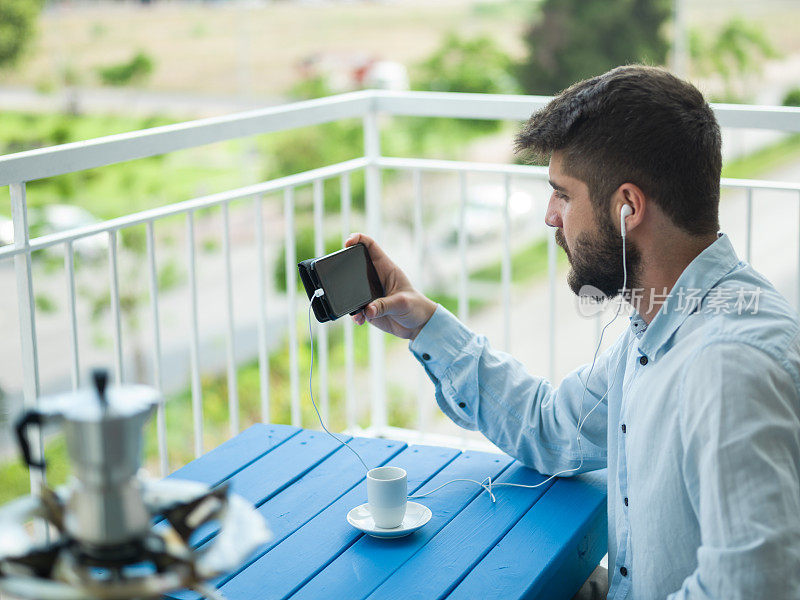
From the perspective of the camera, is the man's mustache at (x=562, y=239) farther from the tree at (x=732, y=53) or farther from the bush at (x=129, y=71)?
the bush at (x=129, y=71)

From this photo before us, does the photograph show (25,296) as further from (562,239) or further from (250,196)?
(562,239)

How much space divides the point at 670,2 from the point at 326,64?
19.5ft

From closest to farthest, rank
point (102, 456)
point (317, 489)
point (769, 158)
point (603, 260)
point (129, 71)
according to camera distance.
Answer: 1. point (102, 456)
2. point (603, 260)
3. point (317, 489)
4. point (769, 158)
5. point (129, 71)

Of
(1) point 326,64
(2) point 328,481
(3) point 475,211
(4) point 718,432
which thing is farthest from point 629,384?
(1) point 326,64

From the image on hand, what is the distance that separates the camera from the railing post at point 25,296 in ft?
6.38

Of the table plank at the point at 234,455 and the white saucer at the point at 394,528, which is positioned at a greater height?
the white saucer at the point at 394,528

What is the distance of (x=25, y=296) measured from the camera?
79.6 inches

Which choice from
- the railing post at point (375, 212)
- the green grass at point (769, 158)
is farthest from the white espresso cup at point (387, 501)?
the green grass at point (769, 158)

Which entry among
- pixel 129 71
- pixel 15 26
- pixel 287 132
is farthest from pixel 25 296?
pixel 15 26

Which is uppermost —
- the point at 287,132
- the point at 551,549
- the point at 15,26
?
the point at 15,26

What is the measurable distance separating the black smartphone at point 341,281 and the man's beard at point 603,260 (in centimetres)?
40

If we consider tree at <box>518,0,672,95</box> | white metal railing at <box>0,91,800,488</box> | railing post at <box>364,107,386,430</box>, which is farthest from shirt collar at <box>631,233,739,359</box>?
tree at <box>518,0,672,95</box>

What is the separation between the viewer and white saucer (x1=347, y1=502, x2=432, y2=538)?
60.6 inches

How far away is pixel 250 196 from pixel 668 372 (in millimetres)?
1329
